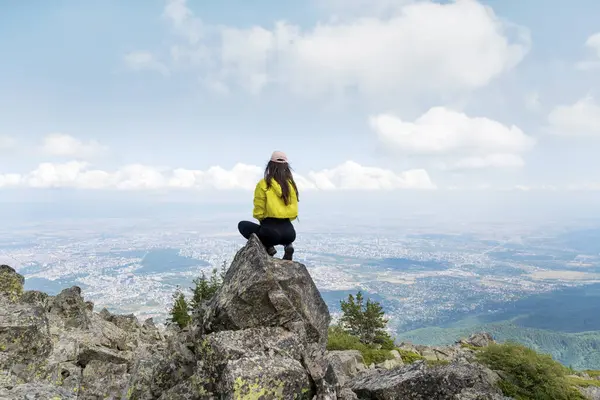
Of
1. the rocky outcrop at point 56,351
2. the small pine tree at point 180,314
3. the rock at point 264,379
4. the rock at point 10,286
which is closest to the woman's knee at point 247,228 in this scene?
the rock at point 264,379

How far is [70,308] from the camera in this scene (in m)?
28.1

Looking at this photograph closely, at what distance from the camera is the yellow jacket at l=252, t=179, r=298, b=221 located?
1163 cm

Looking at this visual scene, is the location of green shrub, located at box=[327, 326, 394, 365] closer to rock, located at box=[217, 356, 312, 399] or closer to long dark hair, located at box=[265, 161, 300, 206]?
long dark hair, located at box=[265, 161, 300, 206]

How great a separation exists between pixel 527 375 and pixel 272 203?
95.2ft

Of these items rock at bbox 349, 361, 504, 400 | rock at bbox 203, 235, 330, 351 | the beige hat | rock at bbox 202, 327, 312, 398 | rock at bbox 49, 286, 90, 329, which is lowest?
rock at bbox 49, 286, 90, 329

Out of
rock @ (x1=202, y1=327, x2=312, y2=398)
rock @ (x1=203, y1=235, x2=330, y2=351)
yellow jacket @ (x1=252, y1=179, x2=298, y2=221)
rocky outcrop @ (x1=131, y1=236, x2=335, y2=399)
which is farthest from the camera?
yellow jacket @ (x1=252, y1=179, x2=298, y2=221)

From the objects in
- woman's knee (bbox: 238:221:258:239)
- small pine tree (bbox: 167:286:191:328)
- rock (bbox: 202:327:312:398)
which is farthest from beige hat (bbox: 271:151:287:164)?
small pine tree (bbox: 167:286:191:328)

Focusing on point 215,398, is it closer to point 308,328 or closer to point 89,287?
point 308,328

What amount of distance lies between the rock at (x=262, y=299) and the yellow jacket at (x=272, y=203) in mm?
1006

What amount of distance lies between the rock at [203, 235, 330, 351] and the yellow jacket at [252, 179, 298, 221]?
1.01 meters

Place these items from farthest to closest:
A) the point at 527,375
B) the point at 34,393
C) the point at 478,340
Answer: the point at 478,340 < the point at 527,375 < the point at 34,393

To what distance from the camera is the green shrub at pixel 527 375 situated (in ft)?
86.8

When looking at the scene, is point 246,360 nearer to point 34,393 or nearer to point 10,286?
point 34,393

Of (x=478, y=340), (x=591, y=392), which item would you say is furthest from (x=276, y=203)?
(x=478, y=340)
